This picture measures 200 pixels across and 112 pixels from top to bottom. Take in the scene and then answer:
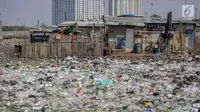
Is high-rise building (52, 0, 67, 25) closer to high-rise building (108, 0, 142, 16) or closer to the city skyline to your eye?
the city skyline

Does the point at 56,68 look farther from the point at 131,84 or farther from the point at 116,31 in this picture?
the point at 116,31

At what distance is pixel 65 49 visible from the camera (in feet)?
64.4

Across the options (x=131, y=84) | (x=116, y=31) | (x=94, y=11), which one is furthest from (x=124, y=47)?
(x=94, y=11)

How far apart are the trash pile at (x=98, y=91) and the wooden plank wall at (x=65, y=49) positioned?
17.6 feet

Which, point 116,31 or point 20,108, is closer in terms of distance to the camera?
point 20,108

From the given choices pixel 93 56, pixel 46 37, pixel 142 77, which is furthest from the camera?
pixel 46 37

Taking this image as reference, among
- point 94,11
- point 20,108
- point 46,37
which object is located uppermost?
point 94,11

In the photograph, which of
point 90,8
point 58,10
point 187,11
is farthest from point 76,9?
point 187,11

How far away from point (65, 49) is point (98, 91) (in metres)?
10.5

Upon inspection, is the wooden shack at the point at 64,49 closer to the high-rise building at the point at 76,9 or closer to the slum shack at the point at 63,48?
the slum shack at the point at 63,48

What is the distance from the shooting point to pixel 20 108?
7.64 meters

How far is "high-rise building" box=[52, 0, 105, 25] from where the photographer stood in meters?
49.8

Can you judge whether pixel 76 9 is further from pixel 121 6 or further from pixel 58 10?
pixel 121 6

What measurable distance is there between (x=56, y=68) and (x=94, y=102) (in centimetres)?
674
